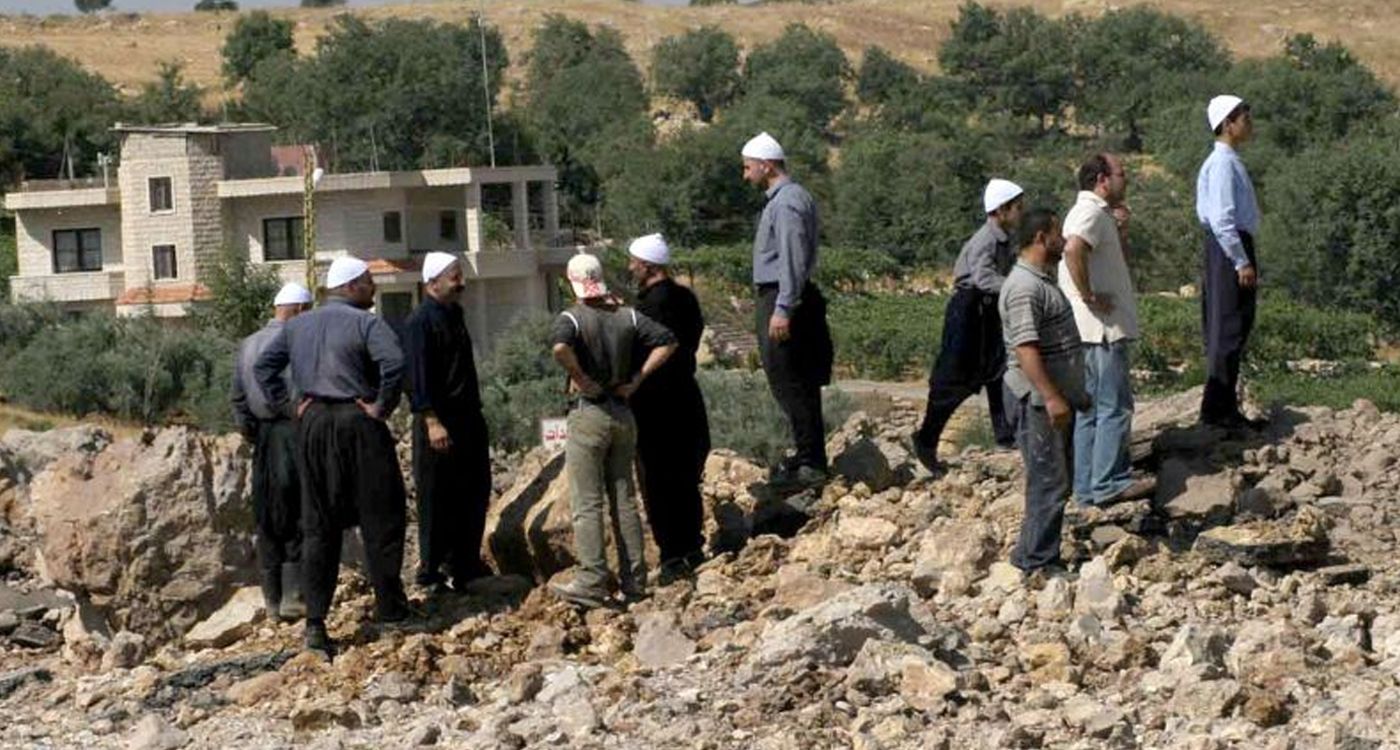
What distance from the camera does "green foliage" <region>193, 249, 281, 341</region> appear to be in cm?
5172

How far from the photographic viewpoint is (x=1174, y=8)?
125 m

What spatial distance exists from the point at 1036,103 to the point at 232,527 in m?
90.6

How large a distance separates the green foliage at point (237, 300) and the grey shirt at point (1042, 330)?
41.0 meters

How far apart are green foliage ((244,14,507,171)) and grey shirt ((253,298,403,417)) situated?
199 ft

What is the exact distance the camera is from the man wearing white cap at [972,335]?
12.6m

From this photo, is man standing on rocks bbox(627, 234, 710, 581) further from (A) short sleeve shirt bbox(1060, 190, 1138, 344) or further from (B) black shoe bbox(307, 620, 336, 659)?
(A) short sleeve shirt bbox(1060, 190, 1138, 344)

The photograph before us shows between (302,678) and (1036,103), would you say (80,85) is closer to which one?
(1036,103)

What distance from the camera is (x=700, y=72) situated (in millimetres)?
103125

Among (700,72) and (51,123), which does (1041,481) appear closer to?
(51,123)

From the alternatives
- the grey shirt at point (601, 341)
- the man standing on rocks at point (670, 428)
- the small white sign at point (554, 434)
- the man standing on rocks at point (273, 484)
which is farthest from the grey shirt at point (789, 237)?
the man standing on rocks at point (273, 484)

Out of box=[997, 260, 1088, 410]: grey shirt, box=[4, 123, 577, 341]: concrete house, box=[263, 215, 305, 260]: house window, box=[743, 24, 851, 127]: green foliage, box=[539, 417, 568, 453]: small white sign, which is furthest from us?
box=[743, 24, 851, 127]: green foliage

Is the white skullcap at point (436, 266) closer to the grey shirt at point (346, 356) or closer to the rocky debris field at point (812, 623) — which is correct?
the grey shirt at point (346, 356)

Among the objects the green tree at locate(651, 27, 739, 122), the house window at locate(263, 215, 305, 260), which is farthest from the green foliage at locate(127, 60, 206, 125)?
the house window at locate(263, 215, 305, 260)

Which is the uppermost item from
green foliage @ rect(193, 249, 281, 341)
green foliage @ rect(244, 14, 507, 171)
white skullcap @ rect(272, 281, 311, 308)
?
green foliage @ rect(244, 14, 507, 171)
